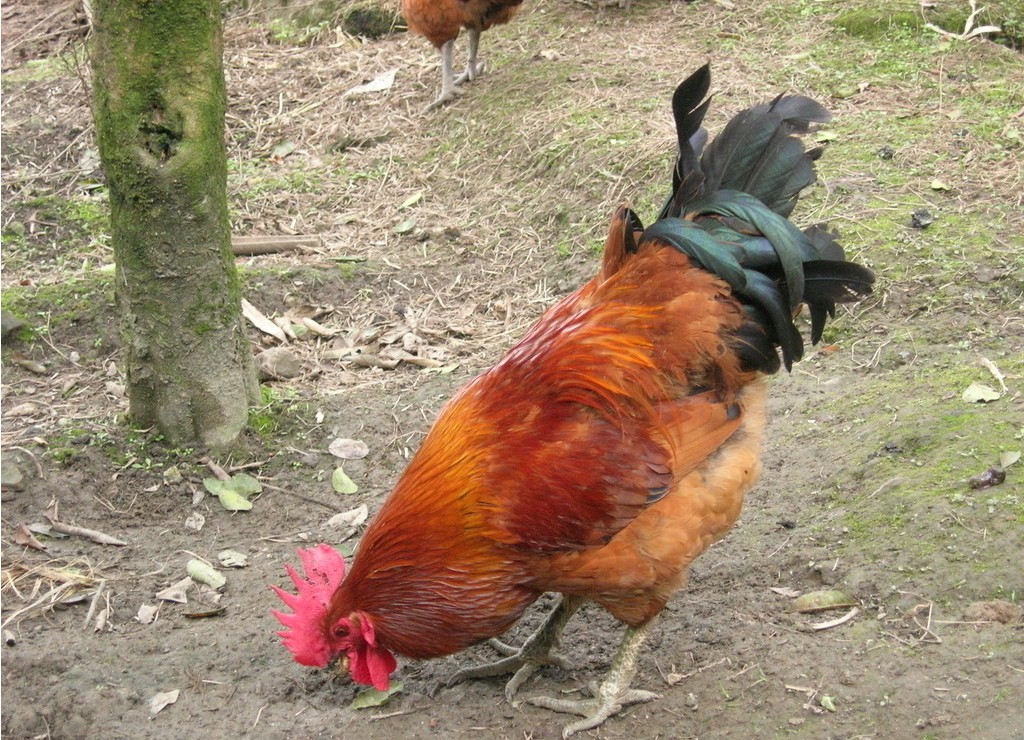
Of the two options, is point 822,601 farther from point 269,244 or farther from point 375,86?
point 375,86

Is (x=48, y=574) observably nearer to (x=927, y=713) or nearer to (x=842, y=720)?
(x=842, y=720)

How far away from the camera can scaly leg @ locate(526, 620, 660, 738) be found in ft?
11.9

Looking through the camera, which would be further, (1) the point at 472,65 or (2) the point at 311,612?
(1) the point at 472,65

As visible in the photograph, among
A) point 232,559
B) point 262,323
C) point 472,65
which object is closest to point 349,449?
point 232,559

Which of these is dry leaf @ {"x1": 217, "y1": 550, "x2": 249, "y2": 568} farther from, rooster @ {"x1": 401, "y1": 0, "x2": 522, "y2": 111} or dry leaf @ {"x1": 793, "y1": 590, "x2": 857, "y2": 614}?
rooster @ {"x1": 401, "y1": 0, "x2": 522, "y2": 111}

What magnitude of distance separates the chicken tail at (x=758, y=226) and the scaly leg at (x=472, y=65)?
5.78 m

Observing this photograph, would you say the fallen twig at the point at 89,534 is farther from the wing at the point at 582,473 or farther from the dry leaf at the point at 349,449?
the wing at the point at 582,473

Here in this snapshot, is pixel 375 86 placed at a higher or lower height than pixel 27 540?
higher

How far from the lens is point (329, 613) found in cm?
348

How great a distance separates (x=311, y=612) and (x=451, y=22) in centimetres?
673

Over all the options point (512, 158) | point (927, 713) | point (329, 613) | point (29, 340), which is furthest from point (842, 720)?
point (512, 158)

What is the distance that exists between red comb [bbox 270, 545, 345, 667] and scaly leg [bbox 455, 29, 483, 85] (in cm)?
653

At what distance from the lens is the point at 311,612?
349 centimetres

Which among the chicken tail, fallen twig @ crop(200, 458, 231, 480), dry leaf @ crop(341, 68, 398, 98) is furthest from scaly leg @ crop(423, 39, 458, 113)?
the chicken tail
